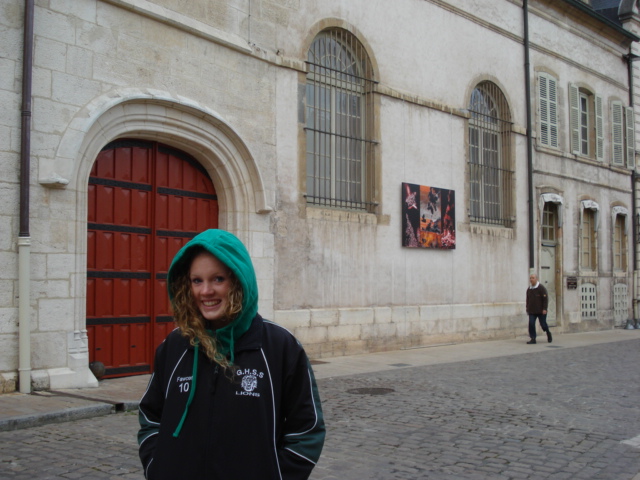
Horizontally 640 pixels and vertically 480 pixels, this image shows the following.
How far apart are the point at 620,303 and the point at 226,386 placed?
845 inches

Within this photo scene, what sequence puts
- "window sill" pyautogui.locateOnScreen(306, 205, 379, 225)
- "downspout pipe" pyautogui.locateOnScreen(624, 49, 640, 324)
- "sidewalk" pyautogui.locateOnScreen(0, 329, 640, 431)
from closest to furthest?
"sidewalk" pyautogui.locateOnScreen(0, 329, 640, 431) < "window sill" pyautogui.locateOnScreen(306, 205, 379, 225) < "downspout pipe" pyautogui.locateOnScreen(624, 49, 640, 324)

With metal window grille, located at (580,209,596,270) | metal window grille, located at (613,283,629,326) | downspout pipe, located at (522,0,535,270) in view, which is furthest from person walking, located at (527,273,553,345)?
metal window grille, located at (613,283,629,326)

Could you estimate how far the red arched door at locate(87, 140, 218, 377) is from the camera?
9523 millimetres

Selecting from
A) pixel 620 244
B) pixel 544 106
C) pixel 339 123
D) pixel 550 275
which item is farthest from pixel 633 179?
pixel 339 123

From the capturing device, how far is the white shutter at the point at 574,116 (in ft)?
65.4

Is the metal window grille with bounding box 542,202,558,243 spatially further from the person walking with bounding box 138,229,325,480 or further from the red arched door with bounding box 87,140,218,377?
the person walking with bounding box 138,229,325,480

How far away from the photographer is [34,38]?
8516 millimetres

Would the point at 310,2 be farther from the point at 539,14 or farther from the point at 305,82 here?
the point at 539,14

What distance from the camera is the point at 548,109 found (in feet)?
62.0

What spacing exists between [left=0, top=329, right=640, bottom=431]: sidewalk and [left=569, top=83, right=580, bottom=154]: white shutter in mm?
5163

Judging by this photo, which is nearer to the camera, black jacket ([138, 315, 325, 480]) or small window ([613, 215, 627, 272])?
black jacket ([138, 315, 325, 480])

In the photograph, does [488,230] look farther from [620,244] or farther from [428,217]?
[620,244]

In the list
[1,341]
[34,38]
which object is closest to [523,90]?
[34,38]

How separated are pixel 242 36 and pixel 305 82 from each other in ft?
4.94
